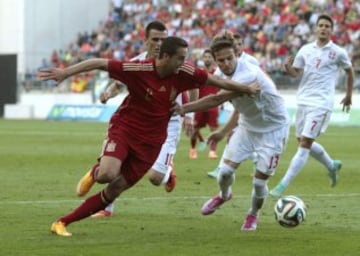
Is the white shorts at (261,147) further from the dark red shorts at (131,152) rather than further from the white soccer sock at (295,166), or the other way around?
the white soccer sock at (295,166)

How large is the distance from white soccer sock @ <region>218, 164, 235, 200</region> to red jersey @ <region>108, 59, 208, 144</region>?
1246 mm

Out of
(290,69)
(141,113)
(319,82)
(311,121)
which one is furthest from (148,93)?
(319,82)

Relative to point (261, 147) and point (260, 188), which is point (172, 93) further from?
point (260, 188)

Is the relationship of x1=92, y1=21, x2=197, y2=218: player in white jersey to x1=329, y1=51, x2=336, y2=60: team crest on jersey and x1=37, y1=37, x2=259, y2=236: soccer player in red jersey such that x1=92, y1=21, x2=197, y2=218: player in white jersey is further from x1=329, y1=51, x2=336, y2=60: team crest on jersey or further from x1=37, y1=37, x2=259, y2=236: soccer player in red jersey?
x1=329, y1=51, x2=336, y2=60: team crest on jersey

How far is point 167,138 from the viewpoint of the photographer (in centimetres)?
1305

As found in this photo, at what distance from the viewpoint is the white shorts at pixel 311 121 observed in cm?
1521

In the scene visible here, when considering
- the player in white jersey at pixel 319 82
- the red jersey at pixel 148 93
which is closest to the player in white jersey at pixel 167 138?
the red jersey at pixel 148 93

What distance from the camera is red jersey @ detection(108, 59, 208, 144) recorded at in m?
10.2

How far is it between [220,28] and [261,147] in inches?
1373

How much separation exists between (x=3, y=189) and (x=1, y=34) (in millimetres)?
39509

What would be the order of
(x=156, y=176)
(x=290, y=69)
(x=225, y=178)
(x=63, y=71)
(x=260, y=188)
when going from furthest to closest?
(x=290, y=69), (x=156, y=176), (x=225, y=178), (x=260, y=188), (x=63, y=71)

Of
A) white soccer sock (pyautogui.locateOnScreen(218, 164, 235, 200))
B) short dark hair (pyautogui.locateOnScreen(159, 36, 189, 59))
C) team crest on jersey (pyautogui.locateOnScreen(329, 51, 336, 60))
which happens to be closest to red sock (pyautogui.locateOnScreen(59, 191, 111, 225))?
short dark hair (pyautogui.locateOnScreen(159, 36, 189, 59))

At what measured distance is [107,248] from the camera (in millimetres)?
9648

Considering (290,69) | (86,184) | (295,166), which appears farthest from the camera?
(295,166)
